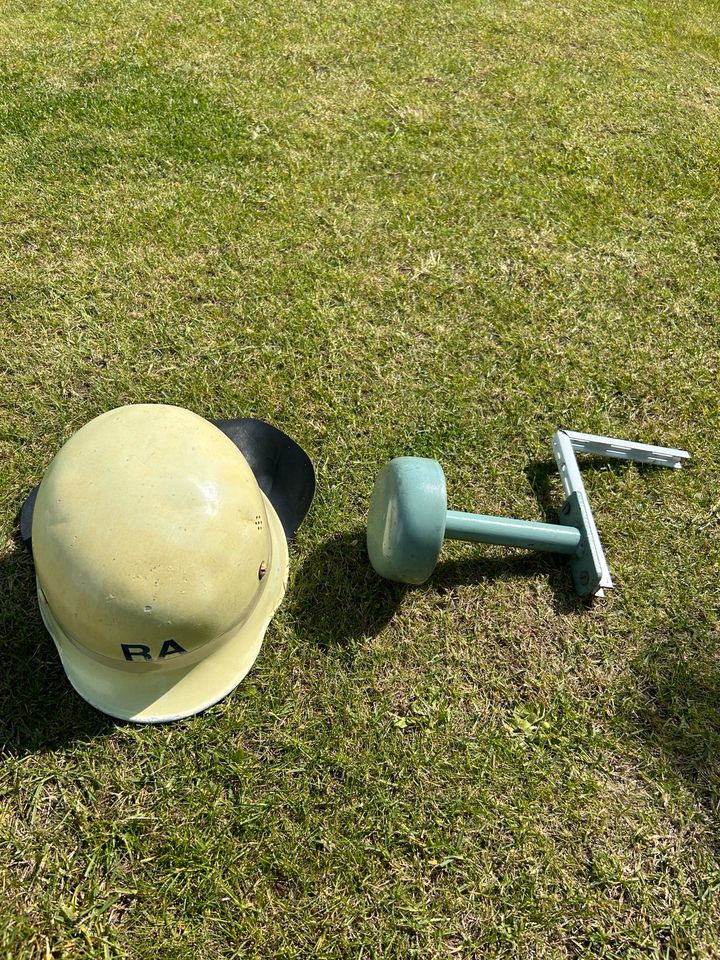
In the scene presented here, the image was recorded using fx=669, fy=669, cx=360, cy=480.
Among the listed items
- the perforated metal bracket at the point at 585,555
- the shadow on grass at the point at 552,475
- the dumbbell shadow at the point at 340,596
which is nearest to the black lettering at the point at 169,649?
Result: the dumbbell shadow at the point at 340,596

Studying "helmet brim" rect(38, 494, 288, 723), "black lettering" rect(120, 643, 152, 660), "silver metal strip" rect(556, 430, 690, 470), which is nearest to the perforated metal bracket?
"silver metal strip" rect(556, 430, 690, 470)

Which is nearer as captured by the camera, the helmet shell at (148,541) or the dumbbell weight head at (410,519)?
the helmet shell at (148,541)

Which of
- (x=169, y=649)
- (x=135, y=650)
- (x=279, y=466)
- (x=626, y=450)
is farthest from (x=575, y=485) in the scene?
(x=135, y=650)

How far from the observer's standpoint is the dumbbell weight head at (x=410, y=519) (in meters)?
2.50

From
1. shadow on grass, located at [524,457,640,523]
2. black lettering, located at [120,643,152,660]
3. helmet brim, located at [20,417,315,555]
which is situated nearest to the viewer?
black lettering, located at [120,643,152,660]

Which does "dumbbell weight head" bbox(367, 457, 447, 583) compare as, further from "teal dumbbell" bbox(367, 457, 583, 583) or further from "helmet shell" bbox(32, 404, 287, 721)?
"helmet shell" bbox(32, 404, 287, 721)

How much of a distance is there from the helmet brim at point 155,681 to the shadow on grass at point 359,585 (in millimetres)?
349

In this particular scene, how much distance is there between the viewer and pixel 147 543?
80.5 inches

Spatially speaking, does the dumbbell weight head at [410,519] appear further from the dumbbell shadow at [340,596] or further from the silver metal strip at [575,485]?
the silver metal strip at [575,485]

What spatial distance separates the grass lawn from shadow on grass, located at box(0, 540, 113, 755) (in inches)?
0.5

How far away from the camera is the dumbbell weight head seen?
98.3 inches

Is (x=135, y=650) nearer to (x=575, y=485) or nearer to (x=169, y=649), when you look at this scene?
(x=169, y=649)

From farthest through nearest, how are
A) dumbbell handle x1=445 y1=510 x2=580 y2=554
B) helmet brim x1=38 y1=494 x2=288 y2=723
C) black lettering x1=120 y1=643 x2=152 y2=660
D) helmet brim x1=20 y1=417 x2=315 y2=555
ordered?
helmet brim x1=20 y1=417 x2=315 y2=555
dumbbell handle x1=445 y1=510 x2=580 y2=554
helmet brim x1=38 y1=494 x2=288 y2=723
black lettering x1=120 y1=643 x2=152 y2=660

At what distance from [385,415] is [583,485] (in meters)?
1.05
